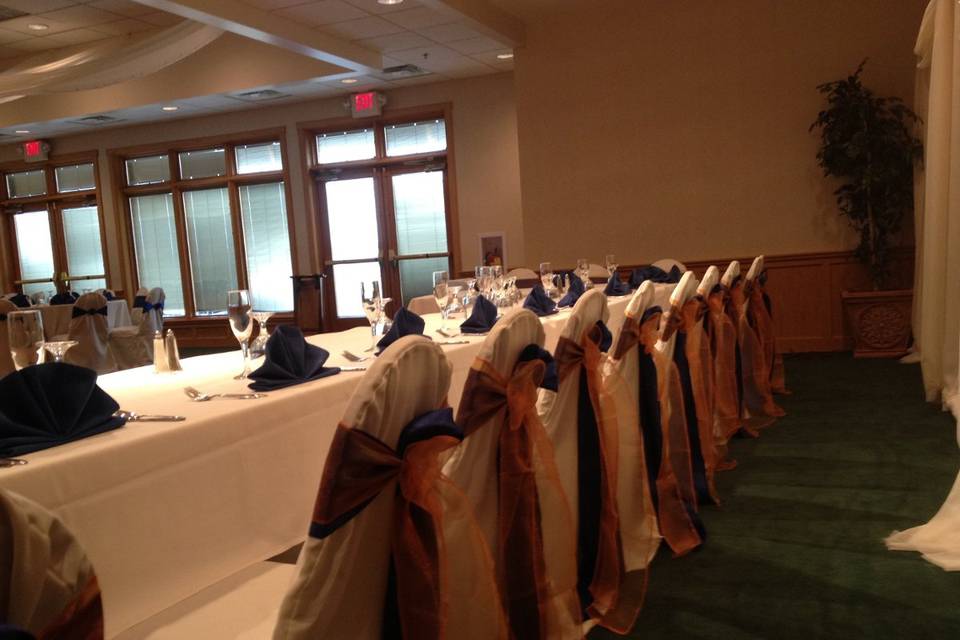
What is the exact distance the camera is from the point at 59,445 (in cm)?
150

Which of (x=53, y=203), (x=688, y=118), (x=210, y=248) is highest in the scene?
(x=688, y=118)

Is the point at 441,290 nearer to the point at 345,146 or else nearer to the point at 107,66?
the point at 107,66

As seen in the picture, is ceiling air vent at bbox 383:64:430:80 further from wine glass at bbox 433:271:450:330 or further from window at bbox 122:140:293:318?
wine glass at bbox 433:271:450:330

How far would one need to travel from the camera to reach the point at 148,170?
1198 centimetres

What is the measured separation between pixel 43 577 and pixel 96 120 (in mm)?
11583

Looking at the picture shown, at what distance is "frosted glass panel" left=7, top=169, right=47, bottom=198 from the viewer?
503 inches

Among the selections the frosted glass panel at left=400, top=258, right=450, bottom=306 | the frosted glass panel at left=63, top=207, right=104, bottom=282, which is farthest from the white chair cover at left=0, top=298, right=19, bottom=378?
the frosted glass panel at left=63, top=207, right=104, bottom=282

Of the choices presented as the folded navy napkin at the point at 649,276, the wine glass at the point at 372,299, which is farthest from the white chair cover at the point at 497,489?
the folded navy napkin at the point at 649,276

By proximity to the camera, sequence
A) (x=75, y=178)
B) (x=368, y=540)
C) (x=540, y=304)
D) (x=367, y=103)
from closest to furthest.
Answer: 1. (x=368, y=540)
2. (x=540, y=304)
3. (x=367, y=103)
4. (x=75, y=178)

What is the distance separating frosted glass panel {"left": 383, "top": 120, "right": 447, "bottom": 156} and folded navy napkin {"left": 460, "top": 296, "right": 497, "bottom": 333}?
734cm

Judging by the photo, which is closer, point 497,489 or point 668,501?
point 497,489

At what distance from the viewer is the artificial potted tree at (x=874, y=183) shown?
6473 mm

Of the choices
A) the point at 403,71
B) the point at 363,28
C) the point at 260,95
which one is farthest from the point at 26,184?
the point at 363,28

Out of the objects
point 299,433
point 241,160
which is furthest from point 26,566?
point 241,160
